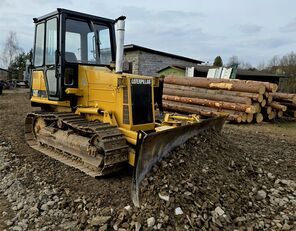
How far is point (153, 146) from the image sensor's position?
172 inches

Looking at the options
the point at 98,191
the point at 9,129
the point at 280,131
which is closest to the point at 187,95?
the point at 280,131

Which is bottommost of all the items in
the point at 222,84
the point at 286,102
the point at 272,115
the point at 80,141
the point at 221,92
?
the point at 80,141

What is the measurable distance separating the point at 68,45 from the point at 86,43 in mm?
387

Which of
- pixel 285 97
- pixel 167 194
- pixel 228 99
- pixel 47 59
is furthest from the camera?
pixel 285 97

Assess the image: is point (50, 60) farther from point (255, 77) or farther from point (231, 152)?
point (255, 77)

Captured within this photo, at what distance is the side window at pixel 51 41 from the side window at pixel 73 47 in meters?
0.27

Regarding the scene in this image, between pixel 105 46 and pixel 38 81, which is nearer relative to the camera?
pixel 105 46

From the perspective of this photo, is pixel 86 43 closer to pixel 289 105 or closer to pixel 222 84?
pixel 222 84

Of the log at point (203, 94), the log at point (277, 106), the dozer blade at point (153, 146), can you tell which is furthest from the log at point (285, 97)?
the dozer blade at point (153, 146)

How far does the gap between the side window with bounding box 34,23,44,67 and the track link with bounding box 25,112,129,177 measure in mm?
1168

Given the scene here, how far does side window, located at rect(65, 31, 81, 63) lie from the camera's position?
19.1 feet

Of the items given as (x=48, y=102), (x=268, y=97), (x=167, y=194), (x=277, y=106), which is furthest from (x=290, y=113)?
(x=167, y=194)

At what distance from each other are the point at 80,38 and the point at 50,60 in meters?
0.79

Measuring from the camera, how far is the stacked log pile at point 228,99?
11234 millimetres
